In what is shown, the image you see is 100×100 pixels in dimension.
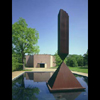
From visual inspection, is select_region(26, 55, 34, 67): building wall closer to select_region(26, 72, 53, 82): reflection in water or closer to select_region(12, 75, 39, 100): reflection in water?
select_region(26, 72, 53, 82): reflection in water

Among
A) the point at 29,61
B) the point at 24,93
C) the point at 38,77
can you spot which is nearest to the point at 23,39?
the point at 38,77

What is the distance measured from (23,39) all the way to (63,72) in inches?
554

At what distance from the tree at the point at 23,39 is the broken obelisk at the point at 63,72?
13.0m

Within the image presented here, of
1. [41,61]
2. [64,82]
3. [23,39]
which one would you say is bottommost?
[41,61]

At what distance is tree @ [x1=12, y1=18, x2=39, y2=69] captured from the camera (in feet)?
64.4

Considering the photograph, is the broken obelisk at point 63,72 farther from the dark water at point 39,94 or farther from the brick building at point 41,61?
the brick building at point 41,61

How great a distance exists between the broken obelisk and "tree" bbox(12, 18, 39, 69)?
510 inches

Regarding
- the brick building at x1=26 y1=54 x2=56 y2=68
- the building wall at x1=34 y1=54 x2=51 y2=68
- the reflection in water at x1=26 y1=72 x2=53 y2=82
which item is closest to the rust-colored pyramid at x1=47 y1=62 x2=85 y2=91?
the reflection in water at x1=26 y1=72 x2=53 y2=82

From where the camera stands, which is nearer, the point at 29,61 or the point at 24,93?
the point at 24,93

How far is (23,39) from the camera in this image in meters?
19.9

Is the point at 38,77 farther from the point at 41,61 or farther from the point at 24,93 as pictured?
the point at 41,61

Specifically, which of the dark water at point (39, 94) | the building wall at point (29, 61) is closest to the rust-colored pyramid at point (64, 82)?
the dark water at point (39, 94)
